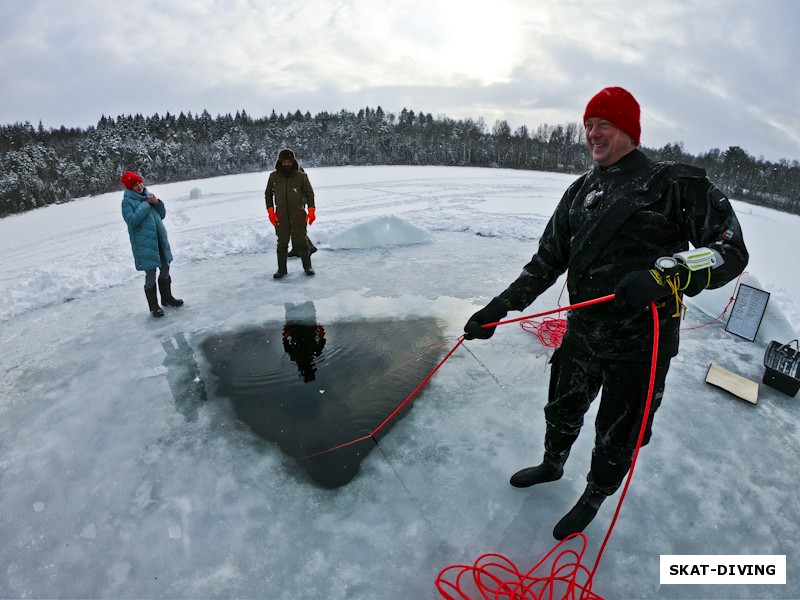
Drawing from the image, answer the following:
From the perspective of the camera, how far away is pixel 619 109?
1.66 m

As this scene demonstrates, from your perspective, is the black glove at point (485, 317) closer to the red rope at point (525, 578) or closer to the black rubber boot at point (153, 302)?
the red rope at point (525, 578)

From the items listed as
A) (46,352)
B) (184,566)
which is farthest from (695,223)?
(46,352)

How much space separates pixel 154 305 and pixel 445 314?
3.24 meters

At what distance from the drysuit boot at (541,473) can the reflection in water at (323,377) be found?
3.10 ft

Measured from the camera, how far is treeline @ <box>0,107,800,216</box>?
36094 mm

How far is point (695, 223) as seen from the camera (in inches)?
62.3

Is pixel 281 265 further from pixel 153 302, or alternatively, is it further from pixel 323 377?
pixel 323 377

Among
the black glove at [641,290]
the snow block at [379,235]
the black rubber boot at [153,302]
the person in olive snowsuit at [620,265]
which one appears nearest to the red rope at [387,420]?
the person in olive snowsuit at [620,265]

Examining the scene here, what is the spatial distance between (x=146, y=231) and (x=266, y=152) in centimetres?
5399

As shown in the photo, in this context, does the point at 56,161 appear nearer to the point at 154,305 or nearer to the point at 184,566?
the point at 154,305

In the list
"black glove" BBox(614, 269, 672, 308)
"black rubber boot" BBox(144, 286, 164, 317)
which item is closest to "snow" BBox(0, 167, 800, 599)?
"black rubber boot" BBox(144, 286, 164, 317)

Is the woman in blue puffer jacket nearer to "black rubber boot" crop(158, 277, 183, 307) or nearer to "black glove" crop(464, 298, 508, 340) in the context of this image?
"black rubber boot" crop(158, 277, 183, 307)

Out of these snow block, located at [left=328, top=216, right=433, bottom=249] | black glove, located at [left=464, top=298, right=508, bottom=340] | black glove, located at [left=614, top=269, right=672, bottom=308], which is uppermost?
black glove, located at [left=614, top=269, right=672, bottom=308]

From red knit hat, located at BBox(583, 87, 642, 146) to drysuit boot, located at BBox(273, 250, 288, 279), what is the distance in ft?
15.1
